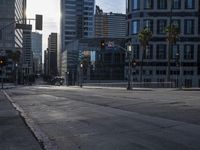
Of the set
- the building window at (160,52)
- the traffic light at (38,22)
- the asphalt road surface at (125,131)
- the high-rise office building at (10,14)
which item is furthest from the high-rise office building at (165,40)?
the asphalt road surface at (125,131)

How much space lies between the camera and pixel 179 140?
1240 cm

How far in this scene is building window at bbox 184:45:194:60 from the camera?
118 meters

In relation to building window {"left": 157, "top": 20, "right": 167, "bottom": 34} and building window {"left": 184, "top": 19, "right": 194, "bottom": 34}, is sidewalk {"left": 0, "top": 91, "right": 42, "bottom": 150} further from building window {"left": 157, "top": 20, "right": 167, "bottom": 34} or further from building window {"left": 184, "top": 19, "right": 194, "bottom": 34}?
building window {"left": 184, "top": 19, "right": 194, "bottom": 34}

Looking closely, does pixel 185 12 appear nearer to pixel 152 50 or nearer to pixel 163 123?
pixel 152 50

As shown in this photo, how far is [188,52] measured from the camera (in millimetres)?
118250

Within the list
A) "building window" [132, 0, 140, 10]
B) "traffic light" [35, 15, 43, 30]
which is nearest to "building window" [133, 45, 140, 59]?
"building window" [132, 0, 140, 10]

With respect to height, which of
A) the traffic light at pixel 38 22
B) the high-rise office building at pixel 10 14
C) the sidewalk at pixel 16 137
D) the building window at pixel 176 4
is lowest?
the sidewalk at pixel 16 137

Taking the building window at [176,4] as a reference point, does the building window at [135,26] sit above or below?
below

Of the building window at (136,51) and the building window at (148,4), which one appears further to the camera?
the building window at (136,51)

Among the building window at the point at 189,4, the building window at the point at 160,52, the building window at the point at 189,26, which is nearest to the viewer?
the building window at the point at 189,4

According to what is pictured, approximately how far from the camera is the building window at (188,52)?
118062 millimetres

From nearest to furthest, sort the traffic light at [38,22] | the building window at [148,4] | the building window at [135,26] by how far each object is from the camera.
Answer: the traffic light at [38,22], the building window at [148,4], the building window at [135,26]

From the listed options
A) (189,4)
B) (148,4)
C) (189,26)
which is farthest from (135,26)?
(189,4)

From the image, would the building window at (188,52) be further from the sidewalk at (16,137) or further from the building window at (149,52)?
the sidewalk at (16,137)
